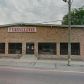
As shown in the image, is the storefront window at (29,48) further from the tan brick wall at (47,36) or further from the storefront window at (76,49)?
the storefront window at (76,49)

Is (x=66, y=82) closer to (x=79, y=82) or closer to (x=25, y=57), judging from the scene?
(x=79, y=82)

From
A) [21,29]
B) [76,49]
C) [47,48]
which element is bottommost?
[76,49]

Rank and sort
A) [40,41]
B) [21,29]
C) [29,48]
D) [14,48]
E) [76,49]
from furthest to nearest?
[14,48] → [29,48] → [21,29] → [40,41] → [76,49]

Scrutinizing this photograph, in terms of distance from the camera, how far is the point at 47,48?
31656 millimetres

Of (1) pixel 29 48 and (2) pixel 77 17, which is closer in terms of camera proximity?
(1) pixel 29 48

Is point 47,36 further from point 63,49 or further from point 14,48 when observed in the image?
point 14,48

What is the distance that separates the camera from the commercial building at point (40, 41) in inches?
1218

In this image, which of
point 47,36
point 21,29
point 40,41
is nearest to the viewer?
point 47,36

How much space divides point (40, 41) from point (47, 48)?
1.21 meters

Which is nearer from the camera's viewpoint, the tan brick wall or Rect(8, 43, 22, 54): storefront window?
the tan brick wall

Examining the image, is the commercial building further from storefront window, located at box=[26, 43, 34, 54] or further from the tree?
the tree

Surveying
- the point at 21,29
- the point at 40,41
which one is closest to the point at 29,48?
the point at 40,41

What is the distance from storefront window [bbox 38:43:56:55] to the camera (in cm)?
3148

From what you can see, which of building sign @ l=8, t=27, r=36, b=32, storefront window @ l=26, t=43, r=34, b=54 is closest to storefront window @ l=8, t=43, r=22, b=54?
storefront window @ l=26, t=43, r=34, b=54
